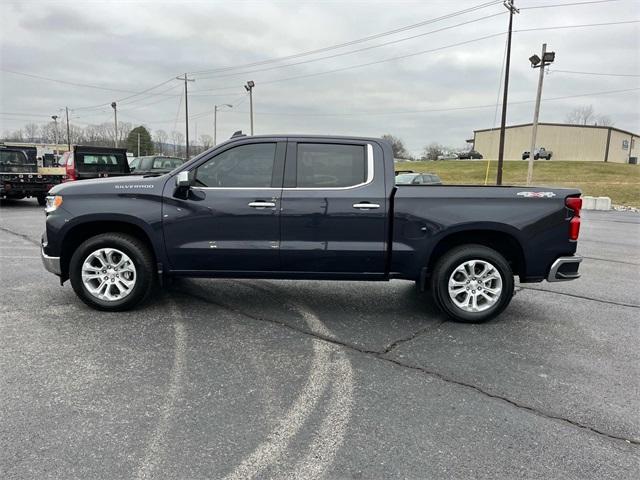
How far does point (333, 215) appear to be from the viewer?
16.3ft

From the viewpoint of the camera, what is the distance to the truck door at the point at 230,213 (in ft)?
16.4

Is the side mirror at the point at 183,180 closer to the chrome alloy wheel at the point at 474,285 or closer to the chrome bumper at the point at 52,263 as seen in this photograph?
the chrome bumper at the point at 52,263

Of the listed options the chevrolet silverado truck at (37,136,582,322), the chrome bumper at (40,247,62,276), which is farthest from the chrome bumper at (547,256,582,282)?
the chrome bumper at (40,247,62,276)

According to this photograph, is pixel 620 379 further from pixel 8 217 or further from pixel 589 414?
pixel 8 217

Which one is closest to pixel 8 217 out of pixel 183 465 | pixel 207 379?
pixel 207 379

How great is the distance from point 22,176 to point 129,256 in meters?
13.4

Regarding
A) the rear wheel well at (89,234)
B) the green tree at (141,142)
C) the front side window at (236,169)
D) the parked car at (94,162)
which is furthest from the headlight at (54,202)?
the green tree at (141,142)

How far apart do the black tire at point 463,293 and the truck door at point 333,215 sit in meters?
0.62

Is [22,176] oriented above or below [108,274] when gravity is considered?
above

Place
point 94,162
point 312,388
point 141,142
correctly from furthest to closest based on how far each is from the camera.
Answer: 1. point 141,142
2. point 94,162
3. point 312,388

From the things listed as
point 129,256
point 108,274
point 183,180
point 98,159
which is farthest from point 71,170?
point 183,180

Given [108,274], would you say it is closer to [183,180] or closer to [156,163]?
[183,180]

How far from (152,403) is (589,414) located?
9.74ft

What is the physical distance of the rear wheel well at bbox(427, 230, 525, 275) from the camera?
516cm
